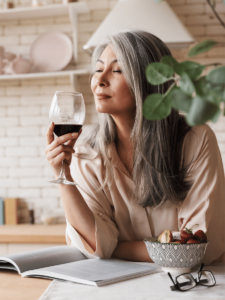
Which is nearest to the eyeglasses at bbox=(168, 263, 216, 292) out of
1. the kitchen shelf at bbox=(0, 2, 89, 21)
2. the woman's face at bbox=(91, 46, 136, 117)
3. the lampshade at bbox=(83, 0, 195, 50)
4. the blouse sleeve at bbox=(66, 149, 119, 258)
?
the blouse sleeve at bbox=(66, 149, 119, 258)

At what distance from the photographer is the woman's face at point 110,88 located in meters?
1.23

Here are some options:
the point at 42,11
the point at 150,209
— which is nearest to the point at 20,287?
the point at 150,209

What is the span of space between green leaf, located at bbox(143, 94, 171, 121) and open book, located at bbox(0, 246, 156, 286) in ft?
1.79

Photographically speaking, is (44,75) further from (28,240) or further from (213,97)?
(213,97)

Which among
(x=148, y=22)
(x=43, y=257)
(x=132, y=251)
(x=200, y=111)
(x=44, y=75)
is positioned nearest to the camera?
(x=200, y=111)

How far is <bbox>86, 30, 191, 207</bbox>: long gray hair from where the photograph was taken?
49.3 inches

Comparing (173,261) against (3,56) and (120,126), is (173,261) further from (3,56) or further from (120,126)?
(3,56)

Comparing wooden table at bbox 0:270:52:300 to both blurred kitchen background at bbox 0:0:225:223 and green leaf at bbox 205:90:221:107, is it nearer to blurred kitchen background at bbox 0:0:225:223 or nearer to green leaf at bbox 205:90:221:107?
green leaf at bbox 205:90:221:107

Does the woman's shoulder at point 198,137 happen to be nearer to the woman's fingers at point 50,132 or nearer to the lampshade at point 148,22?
the woman's fingers at point 50,132

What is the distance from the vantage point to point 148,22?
233cm

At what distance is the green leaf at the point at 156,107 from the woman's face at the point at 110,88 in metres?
0.82

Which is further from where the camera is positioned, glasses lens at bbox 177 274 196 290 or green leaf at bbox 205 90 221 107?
glasses lens at bbox 177 274 196 290

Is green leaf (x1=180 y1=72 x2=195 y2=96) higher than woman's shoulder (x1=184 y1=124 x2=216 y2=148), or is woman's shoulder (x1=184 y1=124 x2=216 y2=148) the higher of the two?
green leaf (x1=180 y1=72 x2=195 y2=96)

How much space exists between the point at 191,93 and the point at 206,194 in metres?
0.88
